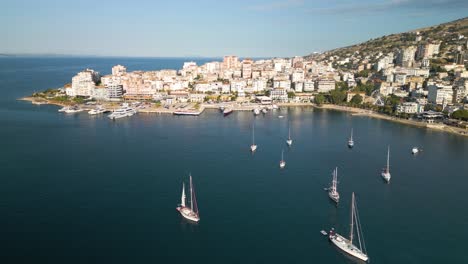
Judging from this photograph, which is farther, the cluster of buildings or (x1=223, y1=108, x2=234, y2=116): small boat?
the cluster of buildings

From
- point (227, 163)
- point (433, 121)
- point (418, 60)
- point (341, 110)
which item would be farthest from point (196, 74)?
point (227, 163)

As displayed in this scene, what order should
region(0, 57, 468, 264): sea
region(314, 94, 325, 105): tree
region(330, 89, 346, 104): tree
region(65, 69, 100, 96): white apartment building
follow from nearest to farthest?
region(0, 57, 468, 264): sea → region(330, 89, 346, 104): tree → region(314, 94, 325, 105): tree → region(65, 69, 100, 96): white apartment building

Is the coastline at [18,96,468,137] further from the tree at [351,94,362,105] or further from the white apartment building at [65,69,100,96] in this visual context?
the white apartment building at [65,69,100,96]

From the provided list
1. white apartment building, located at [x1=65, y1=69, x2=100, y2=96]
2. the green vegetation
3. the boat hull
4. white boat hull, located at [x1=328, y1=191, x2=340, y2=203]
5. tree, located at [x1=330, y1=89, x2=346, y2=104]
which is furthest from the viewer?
white apartment building, located at [x1=65, y1=69, x2=100, y2=96]

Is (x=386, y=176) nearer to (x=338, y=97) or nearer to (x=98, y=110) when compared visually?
(x=338, y=97)

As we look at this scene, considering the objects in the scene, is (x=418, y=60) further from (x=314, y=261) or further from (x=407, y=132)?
(x=314, y=261)

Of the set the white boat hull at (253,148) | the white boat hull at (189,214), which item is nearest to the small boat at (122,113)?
the white boat hull at (253,148)

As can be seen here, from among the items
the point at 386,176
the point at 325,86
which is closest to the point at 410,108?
the point at 325,86

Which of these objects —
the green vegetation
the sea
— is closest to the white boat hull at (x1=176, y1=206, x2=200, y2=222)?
the sea
